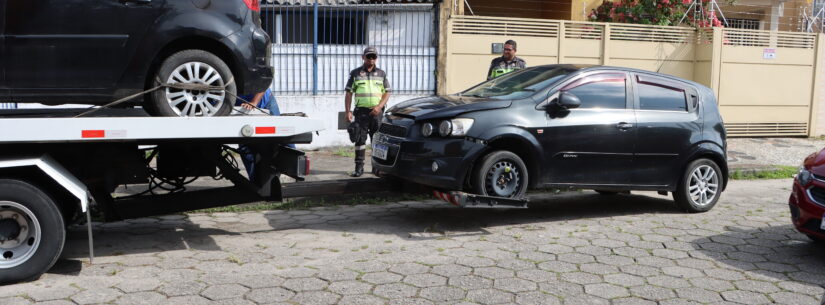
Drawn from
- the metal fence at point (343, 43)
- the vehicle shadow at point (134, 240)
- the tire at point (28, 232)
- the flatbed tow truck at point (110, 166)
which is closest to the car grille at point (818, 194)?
the flatbed tow truck at point (110, 166)

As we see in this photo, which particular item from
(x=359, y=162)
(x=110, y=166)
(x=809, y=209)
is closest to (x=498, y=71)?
(x=359, y=162)

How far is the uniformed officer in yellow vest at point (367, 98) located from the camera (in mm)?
8977

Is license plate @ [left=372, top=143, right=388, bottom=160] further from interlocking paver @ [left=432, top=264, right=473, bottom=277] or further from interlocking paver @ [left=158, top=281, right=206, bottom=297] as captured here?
interlocking paver @ [left=158, top=281, right=206, bottom=297]

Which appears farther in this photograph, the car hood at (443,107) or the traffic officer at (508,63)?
the traffic officer at (508,63)

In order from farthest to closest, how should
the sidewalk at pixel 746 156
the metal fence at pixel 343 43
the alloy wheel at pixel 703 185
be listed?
the metal fence at pixel 343 43, the sidewalk at pixel 746 156, the alloy wheel at pixel 703 185

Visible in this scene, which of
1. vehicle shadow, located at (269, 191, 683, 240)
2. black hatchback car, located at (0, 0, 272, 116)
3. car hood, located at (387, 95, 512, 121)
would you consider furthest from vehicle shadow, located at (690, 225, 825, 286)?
black hatchback car, located at (0, 0, 272, 116)

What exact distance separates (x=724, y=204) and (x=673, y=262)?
3059 millimetres

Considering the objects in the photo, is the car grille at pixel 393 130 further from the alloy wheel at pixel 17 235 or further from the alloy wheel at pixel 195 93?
the alloy wheel at pixel 17 235

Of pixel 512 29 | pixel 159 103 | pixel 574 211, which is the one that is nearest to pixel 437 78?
pixel 512 29

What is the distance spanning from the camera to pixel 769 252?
20.0 feet

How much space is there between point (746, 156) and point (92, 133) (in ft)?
35.2

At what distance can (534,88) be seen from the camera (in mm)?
7082

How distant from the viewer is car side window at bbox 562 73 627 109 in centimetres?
712

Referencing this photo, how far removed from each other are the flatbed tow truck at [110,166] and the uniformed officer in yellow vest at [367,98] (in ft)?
9.71
